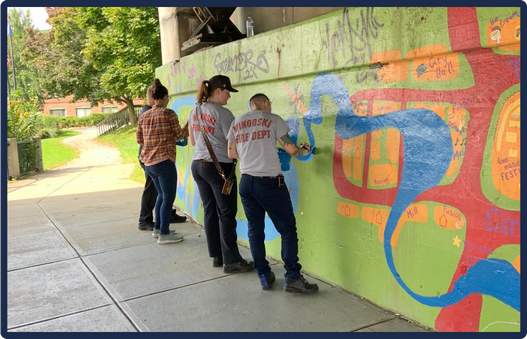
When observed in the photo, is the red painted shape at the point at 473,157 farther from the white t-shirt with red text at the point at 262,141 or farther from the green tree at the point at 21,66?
the green tree at the point at 21,66

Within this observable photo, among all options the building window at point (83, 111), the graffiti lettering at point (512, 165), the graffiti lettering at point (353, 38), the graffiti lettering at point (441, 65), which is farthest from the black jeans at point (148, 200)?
the building window at point (83, 111)

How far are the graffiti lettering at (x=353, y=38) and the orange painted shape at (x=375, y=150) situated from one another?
2.01ft

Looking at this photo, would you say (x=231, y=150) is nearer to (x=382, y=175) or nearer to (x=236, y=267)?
(x=236, y=267)

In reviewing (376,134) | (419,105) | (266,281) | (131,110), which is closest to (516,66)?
(419,105)

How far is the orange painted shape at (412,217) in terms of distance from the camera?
10.7 ft

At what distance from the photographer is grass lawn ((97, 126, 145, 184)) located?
12.8m

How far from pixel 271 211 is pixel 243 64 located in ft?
6.37

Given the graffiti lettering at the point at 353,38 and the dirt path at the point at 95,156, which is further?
the dirt path at the point at 95,156

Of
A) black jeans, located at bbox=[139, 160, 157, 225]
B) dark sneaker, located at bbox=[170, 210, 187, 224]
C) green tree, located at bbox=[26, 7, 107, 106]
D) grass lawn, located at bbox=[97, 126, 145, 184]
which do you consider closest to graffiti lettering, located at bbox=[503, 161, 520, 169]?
black jeans, located at bbox=[139, 160, 157, 225]

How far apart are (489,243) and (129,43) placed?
64.4 ft

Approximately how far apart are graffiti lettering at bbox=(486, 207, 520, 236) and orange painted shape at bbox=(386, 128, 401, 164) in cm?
78

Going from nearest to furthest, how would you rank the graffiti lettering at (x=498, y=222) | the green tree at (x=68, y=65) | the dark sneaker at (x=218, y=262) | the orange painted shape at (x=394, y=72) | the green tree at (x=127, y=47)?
the graffiti lettering at (x=498, y=222), the orange painted shape at (x=394, y=72), the dark sneaker at (x=218, y=262), the green tree at (x=127, y=47), the green tree at (x=68, y=65)

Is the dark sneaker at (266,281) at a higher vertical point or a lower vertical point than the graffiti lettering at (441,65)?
lower

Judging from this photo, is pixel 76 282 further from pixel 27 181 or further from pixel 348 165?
pixel 27 181
